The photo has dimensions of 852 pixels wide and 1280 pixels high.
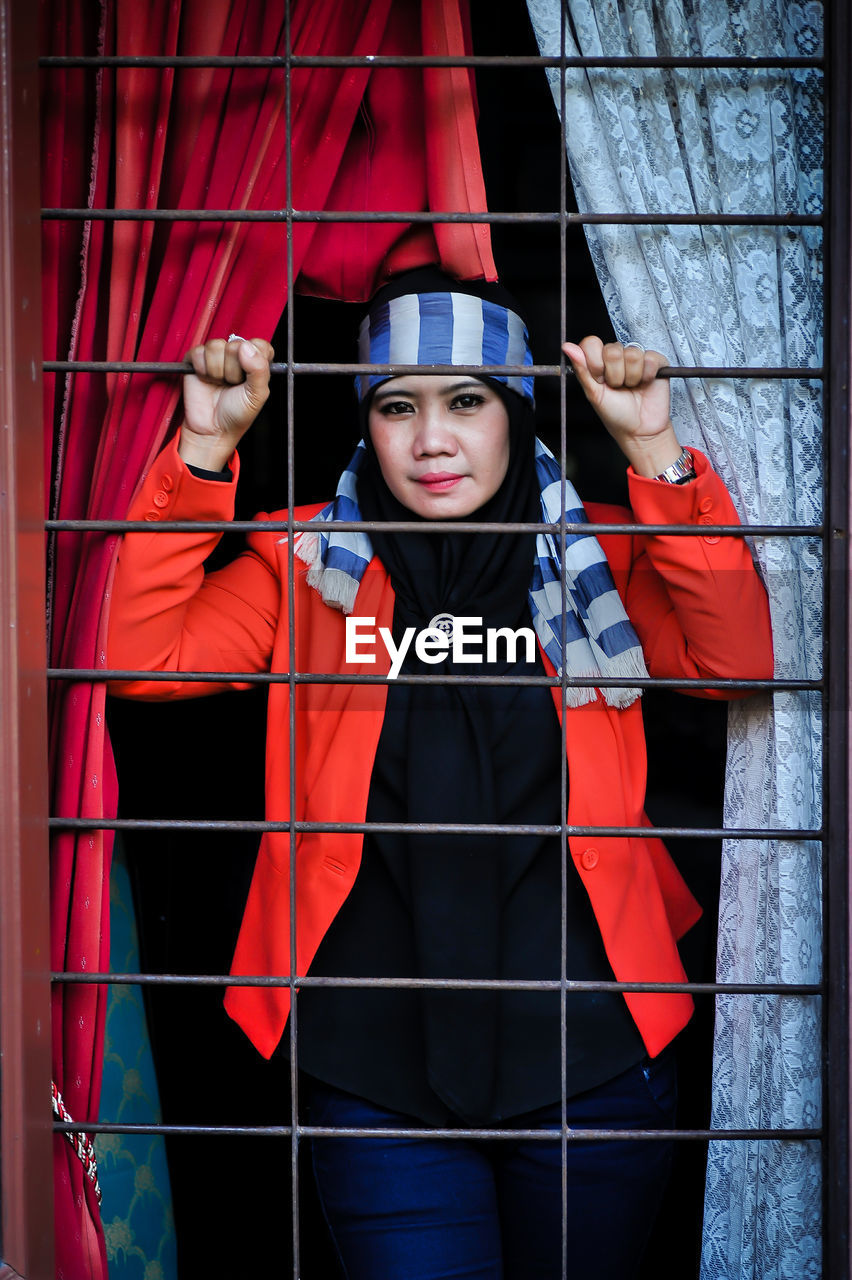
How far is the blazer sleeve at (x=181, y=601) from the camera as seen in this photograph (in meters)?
2.09

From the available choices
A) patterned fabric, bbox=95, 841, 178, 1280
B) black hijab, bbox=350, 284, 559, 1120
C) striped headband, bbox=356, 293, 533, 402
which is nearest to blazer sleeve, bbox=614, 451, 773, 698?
black hijab, bbox=350, 284, 559, 1120

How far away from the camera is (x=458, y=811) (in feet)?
7.04

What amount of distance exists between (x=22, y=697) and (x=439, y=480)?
0.88m

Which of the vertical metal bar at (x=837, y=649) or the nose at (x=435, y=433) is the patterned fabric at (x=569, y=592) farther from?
the vertical metal bar at (x=837, y=649)

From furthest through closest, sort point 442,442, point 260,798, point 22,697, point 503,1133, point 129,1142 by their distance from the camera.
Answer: point 260,798
point 129,1142
point 442,442
point 503,1133
point 22,697

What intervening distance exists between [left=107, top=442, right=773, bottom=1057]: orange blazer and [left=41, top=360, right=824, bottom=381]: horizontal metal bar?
158 millimetres

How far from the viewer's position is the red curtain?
2.10m

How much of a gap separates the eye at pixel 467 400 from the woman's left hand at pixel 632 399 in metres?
0.20

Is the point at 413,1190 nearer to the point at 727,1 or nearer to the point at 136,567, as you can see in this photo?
the point at 136,567

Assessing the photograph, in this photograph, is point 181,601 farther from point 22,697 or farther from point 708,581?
point 708,581

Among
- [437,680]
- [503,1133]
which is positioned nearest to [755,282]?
[437,680]

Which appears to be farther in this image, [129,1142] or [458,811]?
[129,1142]

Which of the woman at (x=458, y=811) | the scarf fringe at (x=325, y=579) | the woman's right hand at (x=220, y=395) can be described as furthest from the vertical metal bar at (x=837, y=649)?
the woman's right hand at (x=220, y=395)

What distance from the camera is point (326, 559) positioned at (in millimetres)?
2189
